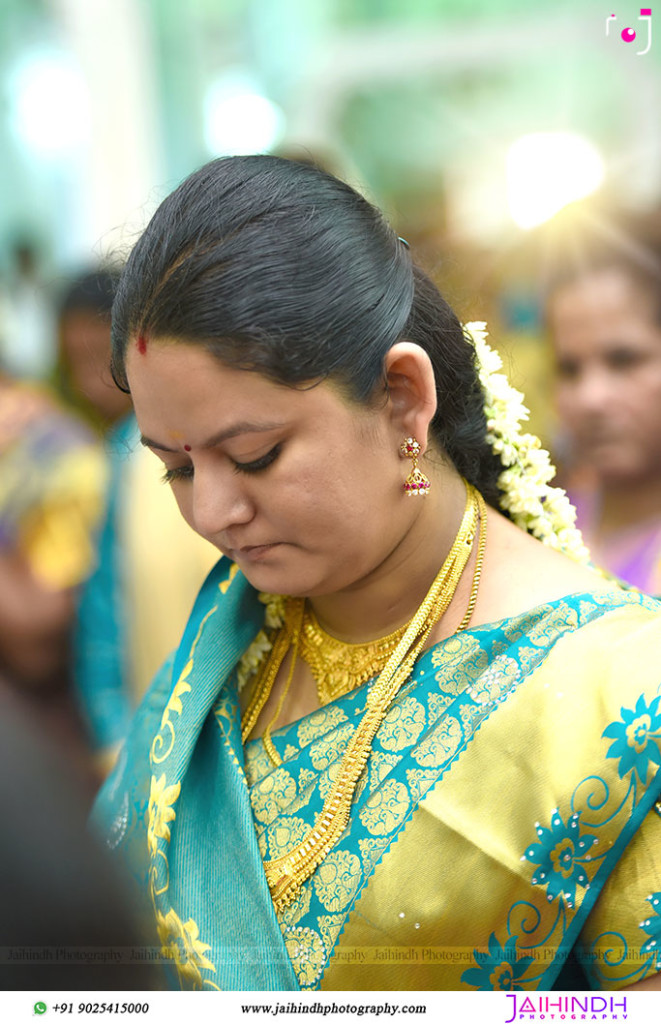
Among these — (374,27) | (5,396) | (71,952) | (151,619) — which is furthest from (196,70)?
(71,952)

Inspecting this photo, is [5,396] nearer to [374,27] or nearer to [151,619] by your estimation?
[151,619]

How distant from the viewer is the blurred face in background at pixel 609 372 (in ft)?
5.76

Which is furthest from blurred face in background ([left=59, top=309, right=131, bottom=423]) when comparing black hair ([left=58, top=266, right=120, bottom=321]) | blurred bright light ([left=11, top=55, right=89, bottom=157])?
blurred bright light ([left=11, top=55, right=89, bottom=157])

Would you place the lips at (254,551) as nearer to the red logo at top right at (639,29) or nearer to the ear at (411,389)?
the ear at (411,389)

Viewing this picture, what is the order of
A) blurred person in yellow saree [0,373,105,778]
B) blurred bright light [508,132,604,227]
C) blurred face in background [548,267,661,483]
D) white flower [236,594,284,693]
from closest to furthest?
white flower [236,594,284,693] < blurred face in background [548,267,661,483] < blurred person in yellow saree [0,373,105,778] < blurred bright light [508,132,604,227]

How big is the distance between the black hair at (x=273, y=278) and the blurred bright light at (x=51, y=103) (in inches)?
105

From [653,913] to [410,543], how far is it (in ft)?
1.45

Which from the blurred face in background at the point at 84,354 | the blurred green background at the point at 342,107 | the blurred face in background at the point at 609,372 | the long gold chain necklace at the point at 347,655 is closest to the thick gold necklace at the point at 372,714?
Answer: the long gold chain necklace at the point at 347,655

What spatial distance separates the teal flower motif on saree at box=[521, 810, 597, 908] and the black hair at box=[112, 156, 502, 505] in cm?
46

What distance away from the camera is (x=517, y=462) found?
1.21m

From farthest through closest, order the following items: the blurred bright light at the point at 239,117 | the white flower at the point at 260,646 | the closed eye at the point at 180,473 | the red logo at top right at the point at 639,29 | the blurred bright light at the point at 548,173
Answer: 1. the blurred bright light at the point at 239,117
2. the blurred bright light at the point at 548,173
3. the red logo at top right at the point at 639,29
4. the white flower at the point at 260,646
5. the closed eye at the point at 180,473

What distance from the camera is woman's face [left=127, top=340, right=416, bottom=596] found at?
93cm

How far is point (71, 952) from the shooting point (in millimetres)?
637

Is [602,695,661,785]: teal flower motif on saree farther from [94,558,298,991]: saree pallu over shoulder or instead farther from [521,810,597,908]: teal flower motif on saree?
[94,558,298,991]: saree pallu over shoulder
